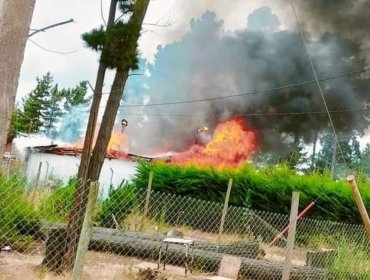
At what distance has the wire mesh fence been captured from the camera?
7180mm

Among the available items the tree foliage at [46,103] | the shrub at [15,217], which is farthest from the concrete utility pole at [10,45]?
the tree foliage at [46,103]

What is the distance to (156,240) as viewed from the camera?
8.80 m

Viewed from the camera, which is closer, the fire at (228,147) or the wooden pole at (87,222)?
the wooden pole at (87,222)

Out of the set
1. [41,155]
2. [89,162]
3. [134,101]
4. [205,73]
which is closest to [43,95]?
[134,101]

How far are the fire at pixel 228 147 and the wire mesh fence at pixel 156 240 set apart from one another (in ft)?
44.6

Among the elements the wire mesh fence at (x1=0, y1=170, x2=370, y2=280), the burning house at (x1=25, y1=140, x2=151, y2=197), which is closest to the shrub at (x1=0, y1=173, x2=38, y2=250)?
the wire mesh fence at (x1=0, y1=170, x2=370, y2=280)

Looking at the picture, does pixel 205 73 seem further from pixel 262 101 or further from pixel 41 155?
pixel 41 155

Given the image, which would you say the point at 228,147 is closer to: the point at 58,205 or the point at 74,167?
the point at 74,167

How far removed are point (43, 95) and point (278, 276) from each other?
53.5 m

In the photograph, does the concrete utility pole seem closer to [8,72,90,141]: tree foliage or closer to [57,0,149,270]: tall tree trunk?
[57,0,149,270]: tall tree trunk

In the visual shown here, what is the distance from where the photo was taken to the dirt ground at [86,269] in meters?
6.04

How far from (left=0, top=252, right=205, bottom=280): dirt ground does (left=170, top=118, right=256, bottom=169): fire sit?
18.4 meters

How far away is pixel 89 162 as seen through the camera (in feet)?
21.8

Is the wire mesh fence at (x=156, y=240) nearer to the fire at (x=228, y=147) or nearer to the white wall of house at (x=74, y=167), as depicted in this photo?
the white wall of house at (x=74, y=167)
